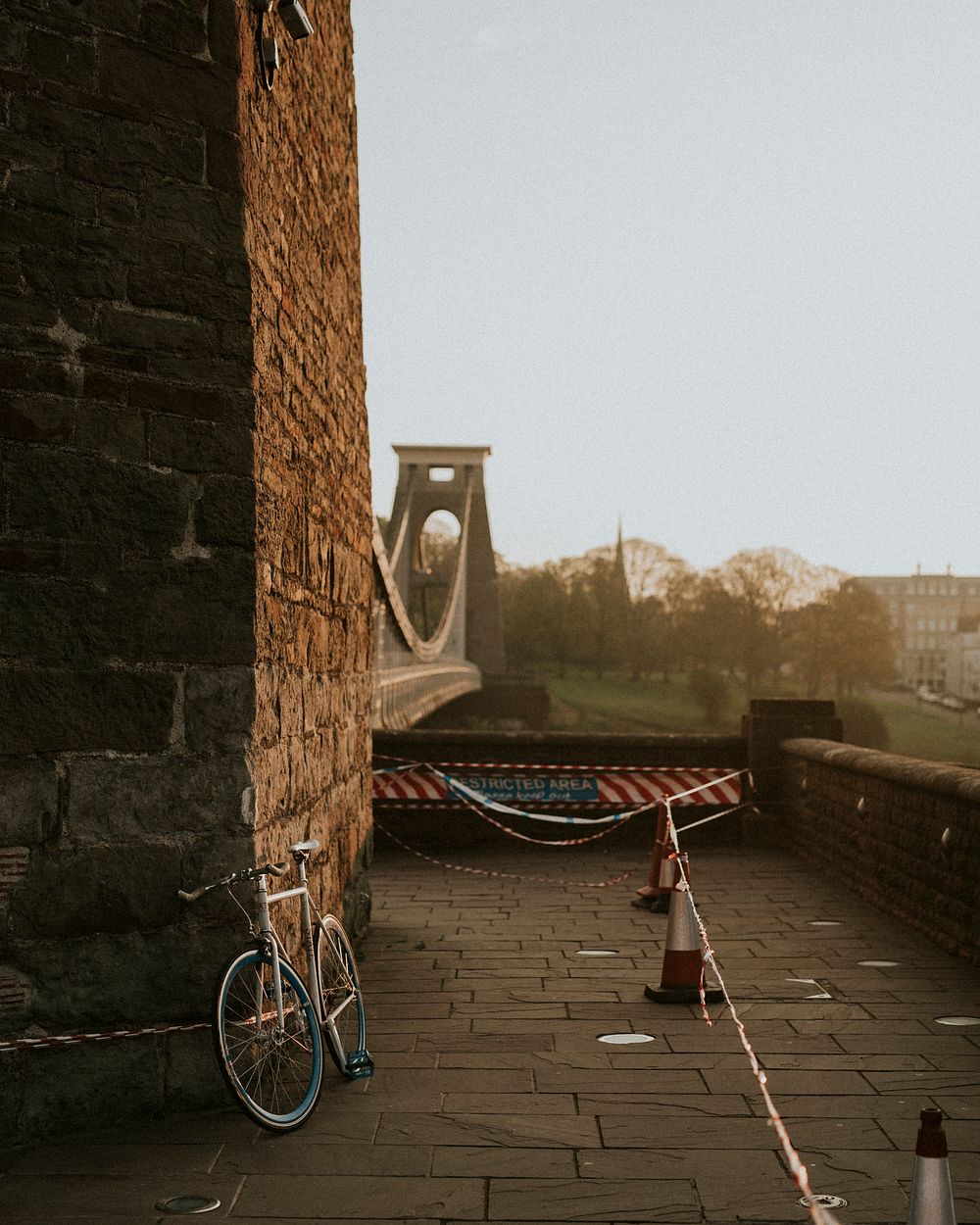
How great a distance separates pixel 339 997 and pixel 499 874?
478 centimetres

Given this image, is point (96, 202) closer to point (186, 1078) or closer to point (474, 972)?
point (186, 1078)

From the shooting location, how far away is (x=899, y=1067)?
177 inches

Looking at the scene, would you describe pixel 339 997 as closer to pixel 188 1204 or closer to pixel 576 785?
pixel 188 1204

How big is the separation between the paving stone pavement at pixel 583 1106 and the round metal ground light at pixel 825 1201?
0.11 feet

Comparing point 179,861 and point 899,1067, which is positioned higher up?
point 179,861

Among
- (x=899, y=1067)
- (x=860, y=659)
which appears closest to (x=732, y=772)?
(x=899, y=1067)

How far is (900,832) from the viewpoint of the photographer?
24.8ft

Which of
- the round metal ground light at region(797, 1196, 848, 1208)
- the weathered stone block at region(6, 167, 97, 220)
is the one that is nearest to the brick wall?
the weathered stone block at region(6, 167, 97, 220)

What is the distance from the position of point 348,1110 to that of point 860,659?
49167 millimetres

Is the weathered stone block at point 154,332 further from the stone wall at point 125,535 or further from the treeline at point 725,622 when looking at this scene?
the treeline at point 725,622

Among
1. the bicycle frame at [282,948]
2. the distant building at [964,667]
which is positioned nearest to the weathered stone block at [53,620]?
the bicycle frame at [282,948]

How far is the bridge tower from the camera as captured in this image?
55.3m

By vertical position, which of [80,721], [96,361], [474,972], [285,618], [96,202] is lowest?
[474,972]

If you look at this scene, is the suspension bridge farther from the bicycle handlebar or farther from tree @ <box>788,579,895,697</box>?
the bicycle handlebar
